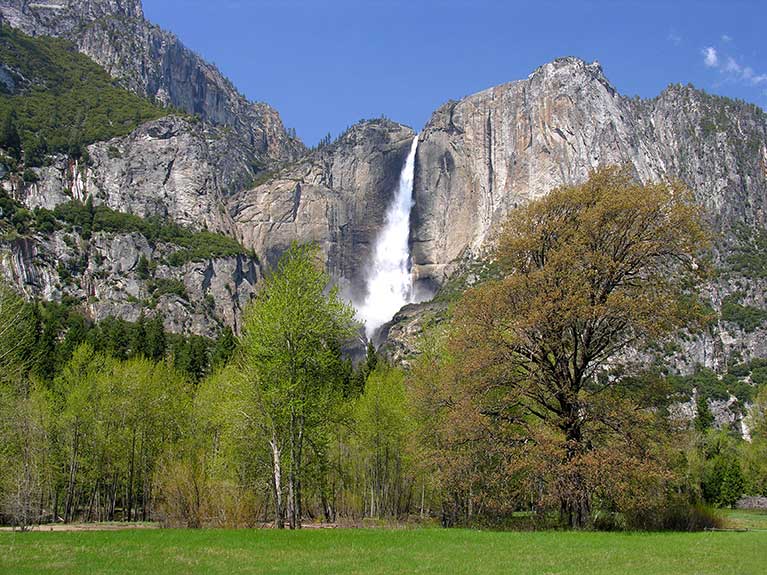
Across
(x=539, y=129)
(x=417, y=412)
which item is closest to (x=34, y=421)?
(x=417, y=412)

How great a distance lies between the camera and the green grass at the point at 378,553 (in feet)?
48.1

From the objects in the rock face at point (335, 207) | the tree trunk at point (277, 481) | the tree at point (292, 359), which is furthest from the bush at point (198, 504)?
the rock face at point (335, 207)

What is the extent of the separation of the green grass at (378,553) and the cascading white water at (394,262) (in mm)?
163038

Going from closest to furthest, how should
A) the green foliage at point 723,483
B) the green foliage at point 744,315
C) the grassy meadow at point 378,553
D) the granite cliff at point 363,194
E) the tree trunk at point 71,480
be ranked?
the grassy meadow at point 378,553 < the tree trunk at point 71,480 < the green foliage at point 723,483 < the granite cliff at point 363,194 < the green foliage at point 744,315

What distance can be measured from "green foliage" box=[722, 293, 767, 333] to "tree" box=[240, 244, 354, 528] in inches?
5873

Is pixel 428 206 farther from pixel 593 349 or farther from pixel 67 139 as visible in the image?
pixel 593 349

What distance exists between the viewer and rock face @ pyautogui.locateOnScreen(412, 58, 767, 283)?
167125mm

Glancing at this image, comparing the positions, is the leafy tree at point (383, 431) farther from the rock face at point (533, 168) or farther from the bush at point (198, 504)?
the rock face at point (533, 168)

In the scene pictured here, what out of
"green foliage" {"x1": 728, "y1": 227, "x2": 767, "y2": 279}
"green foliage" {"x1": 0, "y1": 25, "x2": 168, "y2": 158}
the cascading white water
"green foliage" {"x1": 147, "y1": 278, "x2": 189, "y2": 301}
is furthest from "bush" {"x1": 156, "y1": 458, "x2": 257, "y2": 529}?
"green foliage" {"x1": 728, "y1": 227, "x2": 767, "y2": 279}

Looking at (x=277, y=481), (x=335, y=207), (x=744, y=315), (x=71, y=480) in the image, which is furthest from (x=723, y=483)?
(x=335, y=207)

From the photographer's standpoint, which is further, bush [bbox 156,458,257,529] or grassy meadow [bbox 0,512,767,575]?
bush [bbox 156,458,257,529]

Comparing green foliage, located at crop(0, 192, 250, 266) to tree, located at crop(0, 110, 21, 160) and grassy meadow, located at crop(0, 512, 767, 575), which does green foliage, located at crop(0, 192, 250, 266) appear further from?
grassy meadow, located at crop(0, 512, 767, 575)

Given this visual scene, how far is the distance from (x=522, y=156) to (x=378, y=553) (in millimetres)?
164310

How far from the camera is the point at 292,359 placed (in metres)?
27.7
